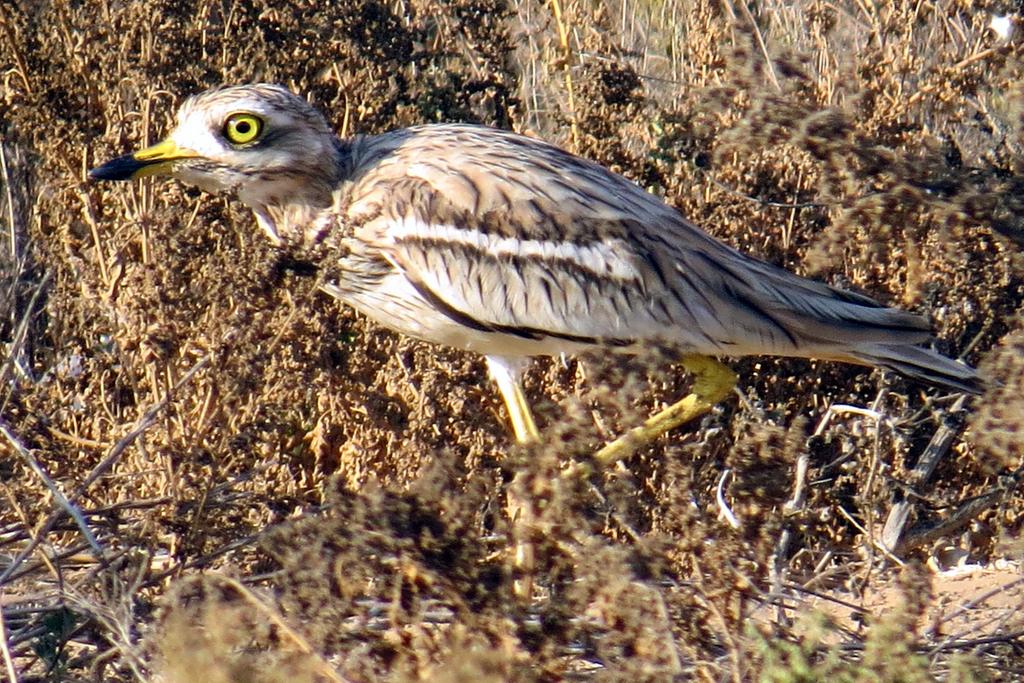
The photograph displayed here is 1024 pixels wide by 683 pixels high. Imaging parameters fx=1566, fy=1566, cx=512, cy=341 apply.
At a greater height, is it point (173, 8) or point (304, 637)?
point (173, 8)

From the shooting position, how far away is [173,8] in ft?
13.9

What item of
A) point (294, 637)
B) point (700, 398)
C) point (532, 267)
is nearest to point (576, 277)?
point (532, 267)

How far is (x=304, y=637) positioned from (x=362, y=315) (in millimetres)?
1841

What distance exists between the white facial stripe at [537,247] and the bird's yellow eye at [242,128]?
0.45 metres

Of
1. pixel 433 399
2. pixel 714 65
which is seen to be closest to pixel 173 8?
pixel 433 399

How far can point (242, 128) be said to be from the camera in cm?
415

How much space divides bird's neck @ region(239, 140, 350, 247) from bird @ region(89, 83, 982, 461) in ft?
0.21

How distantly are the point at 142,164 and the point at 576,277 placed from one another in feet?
3.80

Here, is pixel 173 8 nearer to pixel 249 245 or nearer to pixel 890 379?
pixel 249 245

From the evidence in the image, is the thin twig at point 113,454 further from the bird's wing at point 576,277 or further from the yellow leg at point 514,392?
the yellow leg at point 514,392

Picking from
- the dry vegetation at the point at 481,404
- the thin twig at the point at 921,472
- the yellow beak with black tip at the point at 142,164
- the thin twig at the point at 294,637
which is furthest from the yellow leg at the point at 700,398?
the thin twig at the point at 294,637

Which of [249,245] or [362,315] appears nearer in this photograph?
[249,245]

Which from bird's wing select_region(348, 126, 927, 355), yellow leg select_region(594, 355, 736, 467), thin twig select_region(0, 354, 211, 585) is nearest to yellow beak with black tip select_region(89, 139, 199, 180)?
bird's wing select_region(348, 126, 927, 355)

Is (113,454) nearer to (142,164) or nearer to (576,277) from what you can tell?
(142,164)
